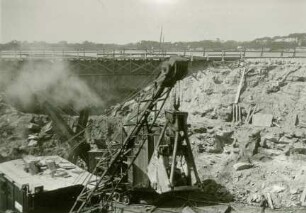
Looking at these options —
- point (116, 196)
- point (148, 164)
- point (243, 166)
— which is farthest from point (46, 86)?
point (243, 166)

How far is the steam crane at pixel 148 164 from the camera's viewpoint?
46.7 ft

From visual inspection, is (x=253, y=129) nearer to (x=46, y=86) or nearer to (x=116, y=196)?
(x=116, y=196)

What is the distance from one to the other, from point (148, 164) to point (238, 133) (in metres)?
6.85

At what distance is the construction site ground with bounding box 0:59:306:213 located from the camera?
16.8m

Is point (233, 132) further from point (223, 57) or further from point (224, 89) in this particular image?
point (223, 57)

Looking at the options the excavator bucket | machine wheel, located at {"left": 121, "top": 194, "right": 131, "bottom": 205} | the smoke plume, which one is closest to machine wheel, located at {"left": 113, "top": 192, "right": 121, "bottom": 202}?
machine wheel, located at {"left": 121, "top": 194, "right": 131, "bottom": 205}

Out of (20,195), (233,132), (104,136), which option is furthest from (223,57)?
(20,195)

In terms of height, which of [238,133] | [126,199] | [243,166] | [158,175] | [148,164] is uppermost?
Result: [238,133]

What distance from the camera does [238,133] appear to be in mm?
21203

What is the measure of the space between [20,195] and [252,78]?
1652 centimetres

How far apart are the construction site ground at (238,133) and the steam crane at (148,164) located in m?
1.08

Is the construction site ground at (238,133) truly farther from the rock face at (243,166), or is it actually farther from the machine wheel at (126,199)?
the machine wheel at (126,199)

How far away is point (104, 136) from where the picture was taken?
82.6 feet

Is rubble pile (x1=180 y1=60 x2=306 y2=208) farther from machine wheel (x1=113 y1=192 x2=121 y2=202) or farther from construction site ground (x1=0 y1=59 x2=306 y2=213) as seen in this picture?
machine wheel (x1=113 y1=192 x2=121 y2=202)
